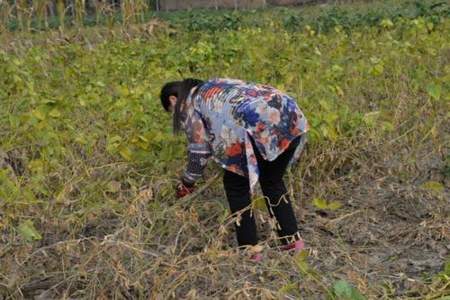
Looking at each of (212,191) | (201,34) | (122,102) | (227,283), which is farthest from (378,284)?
(201,34)

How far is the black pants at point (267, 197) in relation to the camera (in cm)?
357

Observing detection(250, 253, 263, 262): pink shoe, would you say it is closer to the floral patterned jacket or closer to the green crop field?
the green crop field

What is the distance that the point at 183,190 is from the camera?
390 cm

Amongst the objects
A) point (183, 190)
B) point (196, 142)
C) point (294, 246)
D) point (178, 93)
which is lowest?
point (294, 246)

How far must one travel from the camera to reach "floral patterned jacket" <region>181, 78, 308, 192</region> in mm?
3490

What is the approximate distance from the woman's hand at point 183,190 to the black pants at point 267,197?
271 millimetres

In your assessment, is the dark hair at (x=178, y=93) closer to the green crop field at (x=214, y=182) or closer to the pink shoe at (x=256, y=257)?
the green crop field at (x=214, y=182)

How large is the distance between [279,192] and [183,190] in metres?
0.48

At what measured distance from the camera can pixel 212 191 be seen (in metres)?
4.17

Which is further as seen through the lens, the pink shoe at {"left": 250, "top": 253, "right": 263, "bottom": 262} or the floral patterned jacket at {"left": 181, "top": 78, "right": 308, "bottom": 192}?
the floral patterned jacket at {"left": 181, "top": 78, "right": 308, "bottom": 192}

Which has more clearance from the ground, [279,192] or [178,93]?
[178,93]

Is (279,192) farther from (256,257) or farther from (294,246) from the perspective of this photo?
(256,257)

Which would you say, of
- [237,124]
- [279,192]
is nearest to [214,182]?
[279,192]

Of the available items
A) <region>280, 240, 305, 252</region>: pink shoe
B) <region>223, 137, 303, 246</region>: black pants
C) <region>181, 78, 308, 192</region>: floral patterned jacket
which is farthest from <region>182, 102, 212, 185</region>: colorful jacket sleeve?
<region>280, 240, 305, 252</region>: pink shoe
